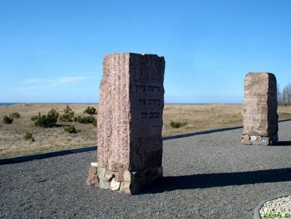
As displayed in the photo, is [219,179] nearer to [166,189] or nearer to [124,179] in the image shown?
[166,189]

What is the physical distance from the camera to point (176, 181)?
8258 millimetres

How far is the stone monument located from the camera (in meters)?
7.27

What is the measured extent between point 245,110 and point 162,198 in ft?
28.8

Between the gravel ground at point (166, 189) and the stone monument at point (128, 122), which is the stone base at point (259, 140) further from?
the stone monument at point (128, 122)

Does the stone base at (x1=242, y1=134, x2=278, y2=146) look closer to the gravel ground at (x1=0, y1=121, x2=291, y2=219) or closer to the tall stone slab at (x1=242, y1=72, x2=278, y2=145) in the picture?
the tall stone slab at (x1=242, y1=72, x2=278, y2=145)

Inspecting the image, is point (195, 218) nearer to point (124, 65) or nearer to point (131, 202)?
point (131, 202)

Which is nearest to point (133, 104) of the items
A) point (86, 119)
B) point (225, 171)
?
point (225, 171)

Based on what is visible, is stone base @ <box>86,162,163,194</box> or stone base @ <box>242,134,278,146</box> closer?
stone base @ <box>86,162,163,194</box>

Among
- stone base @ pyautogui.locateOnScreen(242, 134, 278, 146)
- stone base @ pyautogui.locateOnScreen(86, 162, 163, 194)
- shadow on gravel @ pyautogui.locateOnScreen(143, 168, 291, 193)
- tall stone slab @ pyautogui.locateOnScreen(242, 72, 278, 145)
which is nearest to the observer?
stone base @ pyautogui.locateOnScreen(86, 162, 163, 194)

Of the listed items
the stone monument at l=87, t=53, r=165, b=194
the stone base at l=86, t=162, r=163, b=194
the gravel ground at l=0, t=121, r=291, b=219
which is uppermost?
the stone monument at l=87, t=53, r=165, b=194

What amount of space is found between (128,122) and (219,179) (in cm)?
259

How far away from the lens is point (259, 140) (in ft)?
48.0

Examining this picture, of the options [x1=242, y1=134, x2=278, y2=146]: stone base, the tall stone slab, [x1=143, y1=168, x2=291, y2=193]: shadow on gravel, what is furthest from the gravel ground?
the tall stone slab

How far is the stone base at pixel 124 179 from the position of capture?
285 inches
